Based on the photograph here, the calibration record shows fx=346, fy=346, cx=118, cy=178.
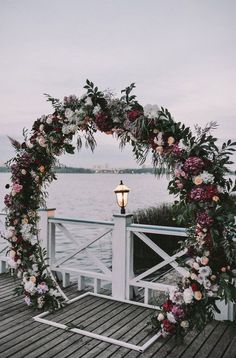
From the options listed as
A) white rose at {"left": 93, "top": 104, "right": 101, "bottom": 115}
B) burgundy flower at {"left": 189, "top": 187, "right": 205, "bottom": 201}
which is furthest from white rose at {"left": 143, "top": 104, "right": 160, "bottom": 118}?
burgundy flower at {"left": 189, "top": 187, "right": 205, "bottom": 201}

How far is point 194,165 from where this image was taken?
320 cm

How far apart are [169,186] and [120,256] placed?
162 cm

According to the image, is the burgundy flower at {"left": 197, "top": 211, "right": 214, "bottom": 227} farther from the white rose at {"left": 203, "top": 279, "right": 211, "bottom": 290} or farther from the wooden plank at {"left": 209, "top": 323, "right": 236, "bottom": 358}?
the wooden plank at {"left": 209, "top": 323, "right": 236, "bottom": 358}

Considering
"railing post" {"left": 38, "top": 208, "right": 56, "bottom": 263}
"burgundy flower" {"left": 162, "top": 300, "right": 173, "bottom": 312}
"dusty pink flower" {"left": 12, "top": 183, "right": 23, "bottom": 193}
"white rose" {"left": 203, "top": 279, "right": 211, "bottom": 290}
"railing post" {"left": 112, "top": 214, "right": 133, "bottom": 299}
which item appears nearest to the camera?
"white rose" {"left": 203, "top": 279, "right": 211, "bottom": 290}

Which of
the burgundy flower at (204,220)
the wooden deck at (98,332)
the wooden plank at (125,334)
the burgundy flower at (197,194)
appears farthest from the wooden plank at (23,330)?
the burgundy flower at (197,194)

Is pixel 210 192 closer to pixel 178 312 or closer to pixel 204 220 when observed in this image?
pixel 204 220

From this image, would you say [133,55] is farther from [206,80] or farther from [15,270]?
[15,270]

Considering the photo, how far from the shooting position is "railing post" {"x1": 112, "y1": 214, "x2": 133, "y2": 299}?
4.64m

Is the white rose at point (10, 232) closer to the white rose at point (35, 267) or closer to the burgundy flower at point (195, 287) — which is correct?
the white rose at point (35, 267)

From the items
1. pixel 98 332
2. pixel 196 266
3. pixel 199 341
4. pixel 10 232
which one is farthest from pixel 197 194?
pixel 10 232

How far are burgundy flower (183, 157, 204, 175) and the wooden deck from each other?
168 cm

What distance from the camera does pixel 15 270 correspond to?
15.3ft

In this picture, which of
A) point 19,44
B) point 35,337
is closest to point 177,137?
point 35,337

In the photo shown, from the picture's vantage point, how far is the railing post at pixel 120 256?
15.2 feet
